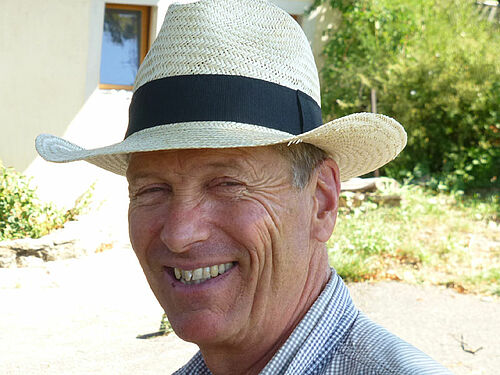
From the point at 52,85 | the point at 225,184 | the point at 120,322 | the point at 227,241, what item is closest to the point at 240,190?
the point at 225,184

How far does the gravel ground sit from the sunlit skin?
A: 3091 mm

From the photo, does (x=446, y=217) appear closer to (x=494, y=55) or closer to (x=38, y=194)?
(x=494, y=55)

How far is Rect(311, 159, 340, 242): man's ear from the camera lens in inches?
70.2

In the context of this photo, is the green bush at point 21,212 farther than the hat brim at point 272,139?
Yes

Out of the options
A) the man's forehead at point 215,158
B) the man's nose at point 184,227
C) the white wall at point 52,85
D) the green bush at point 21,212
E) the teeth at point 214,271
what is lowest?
the green bush at point 21,212

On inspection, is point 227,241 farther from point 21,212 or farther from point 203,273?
point 21,212

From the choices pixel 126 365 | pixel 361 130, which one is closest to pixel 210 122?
pixel 361 130

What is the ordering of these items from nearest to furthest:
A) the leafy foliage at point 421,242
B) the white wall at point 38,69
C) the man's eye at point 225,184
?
the man's eye at point 225,184
the leafy foliage at point 421,242
the white wall at point 38,69

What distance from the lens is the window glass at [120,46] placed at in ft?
27.1

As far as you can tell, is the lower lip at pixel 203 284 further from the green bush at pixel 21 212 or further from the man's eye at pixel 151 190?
the green bush at pixel 21 212

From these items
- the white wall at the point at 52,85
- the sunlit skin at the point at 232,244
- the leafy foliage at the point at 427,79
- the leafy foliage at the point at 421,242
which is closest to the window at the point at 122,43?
the white wall at the point at 52,85

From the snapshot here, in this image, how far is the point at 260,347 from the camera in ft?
5.65

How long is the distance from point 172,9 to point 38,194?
6.47 metres

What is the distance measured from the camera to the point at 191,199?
167cm
